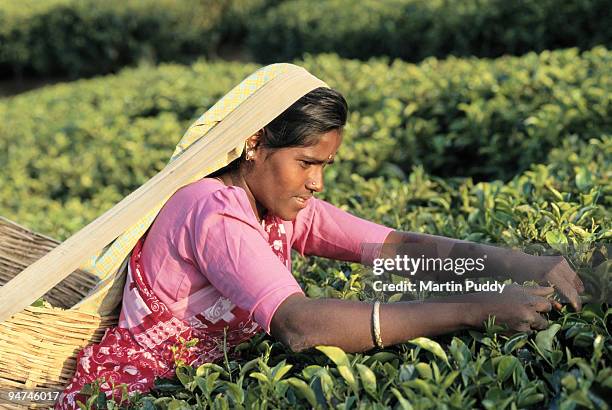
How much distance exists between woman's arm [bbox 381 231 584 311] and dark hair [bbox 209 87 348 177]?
45 cm

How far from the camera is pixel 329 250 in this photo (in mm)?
2568

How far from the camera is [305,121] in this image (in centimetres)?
216

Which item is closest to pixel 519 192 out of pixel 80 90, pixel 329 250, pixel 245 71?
pixel 329 250

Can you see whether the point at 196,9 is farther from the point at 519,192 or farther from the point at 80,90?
the point at 519,192

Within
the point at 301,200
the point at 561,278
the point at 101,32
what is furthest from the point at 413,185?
the point at 101,32

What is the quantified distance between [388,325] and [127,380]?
2.46 ft

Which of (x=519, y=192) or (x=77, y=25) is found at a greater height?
(x=77, y=25)

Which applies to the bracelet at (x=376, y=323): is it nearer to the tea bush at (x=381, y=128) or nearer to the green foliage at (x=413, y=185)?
the green foliage at (x=413, y=185)

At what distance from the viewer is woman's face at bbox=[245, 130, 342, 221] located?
2.18 meters

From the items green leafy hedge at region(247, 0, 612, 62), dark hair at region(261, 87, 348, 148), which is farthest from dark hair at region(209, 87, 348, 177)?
green leafy hedge at region(247, 0, 612, 62)

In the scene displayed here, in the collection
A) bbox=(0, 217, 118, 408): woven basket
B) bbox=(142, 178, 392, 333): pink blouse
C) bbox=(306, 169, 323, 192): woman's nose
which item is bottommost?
bbox=(0, 217, 118, 408): woven basket

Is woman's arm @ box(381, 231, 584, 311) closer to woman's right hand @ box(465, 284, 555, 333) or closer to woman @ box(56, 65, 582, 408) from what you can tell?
woman @ box(56, 65, 582, 408)

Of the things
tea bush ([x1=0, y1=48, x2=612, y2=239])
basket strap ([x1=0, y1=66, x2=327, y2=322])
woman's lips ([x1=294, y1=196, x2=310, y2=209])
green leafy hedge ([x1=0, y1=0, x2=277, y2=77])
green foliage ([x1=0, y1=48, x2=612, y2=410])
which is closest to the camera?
green foliage ([x1=0, y1=48, x2=612, y2=410])

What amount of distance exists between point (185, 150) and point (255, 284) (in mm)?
538
